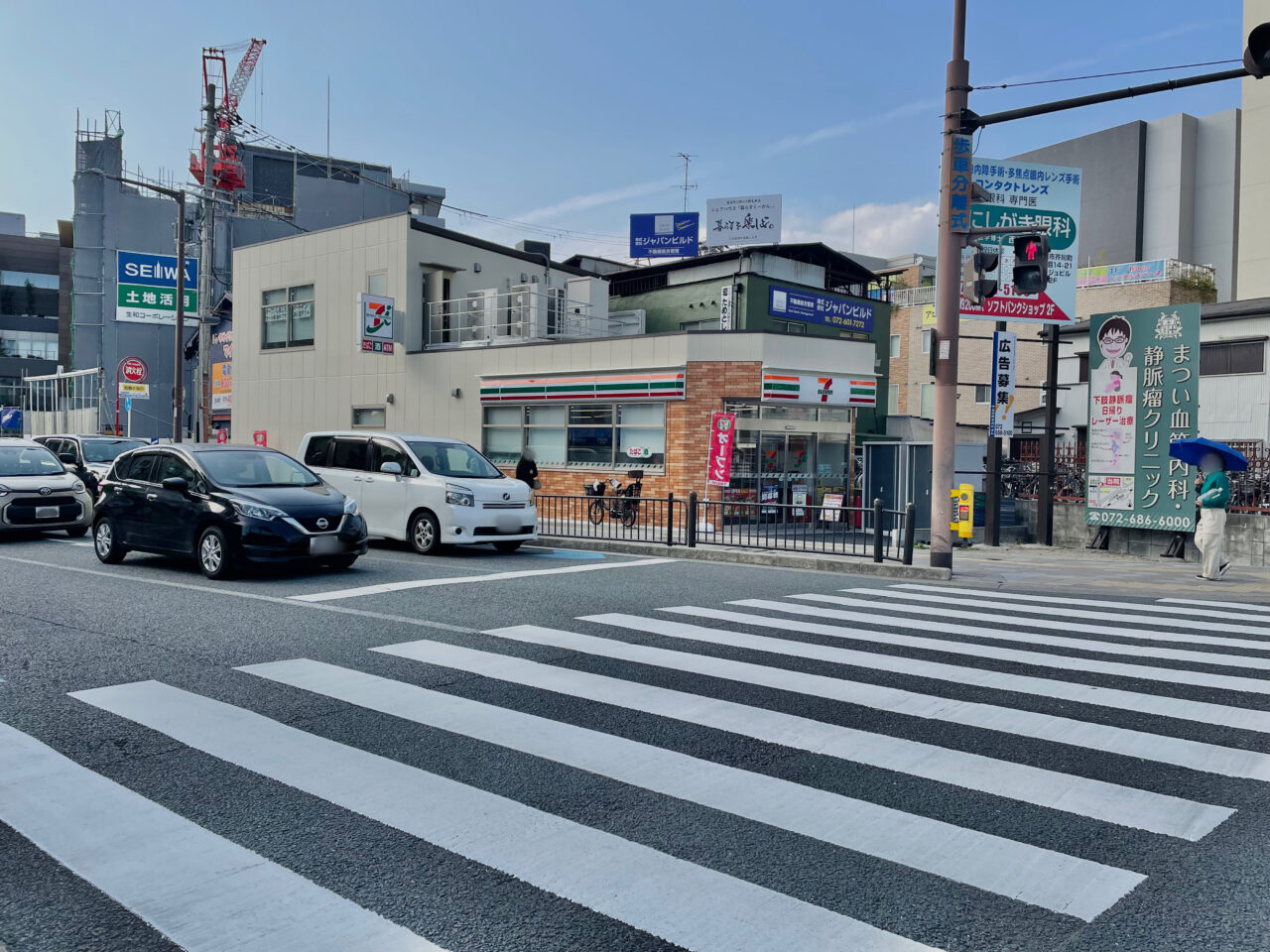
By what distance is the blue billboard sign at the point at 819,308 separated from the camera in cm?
3256

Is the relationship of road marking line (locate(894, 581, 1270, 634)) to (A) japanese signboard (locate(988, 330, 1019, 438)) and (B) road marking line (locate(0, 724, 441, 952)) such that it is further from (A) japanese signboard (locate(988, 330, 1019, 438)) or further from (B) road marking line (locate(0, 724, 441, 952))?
(B) road marking line (locate(0, 724, 441, 952))

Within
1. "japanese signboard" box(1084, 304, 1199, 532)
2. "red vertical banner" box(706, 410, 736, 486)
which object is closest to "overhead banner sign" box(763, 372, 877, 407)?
"red vertical banner" box(706, 410, 736, 486)

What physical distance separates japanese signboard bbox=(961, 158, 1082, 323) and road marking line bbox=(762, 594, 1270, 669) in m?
9.61

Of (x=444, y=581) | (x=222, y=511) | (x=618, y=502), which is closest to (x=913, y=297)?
(x=618, y=502)

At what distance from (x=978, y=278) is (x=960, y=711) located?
28.6 feet

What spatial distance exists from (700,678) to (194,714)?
3.23 metres

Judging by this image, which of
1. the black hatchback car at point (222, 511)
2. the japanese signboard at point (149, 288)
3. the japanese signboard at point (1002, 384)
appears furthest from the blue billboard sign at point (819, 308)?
the black hatchback car at point (222, 511)

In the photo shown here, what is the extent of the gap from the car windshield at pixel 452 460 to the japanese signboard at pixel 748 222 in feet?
101

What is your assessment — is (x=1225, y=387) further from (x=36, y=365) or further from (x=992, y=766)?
(x=36, y=365)

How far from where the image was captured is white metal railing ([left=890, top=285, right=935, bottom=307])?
151ft

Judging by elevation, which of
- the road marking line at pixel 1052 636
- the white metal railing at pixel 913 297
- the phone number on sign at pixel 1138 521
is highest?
the white metal railing at pixel 913 297

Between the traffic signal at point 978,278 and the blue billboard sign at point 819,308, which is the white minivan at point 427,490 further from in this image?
the blue billboard sign at point 819,308

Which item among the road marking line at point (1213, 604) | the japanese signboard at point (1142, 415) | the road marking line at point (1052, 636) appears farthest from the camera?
the japanese signboard at point (1142, 415)

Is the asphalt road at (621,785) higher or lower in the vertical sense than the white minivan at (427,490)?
lower
